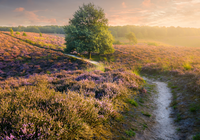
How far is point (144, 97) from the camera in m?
8.24

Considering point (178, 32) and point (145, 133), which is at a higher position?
point (178, 32)

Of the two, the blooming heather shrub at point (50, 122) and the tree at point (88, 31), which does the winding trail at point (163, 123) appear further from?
the tree at point (88, 31)

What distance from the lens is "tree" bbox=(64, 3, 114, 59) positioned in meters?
22.5

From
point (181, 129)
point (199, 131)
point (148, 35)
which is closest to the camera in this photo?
point (199, 131)

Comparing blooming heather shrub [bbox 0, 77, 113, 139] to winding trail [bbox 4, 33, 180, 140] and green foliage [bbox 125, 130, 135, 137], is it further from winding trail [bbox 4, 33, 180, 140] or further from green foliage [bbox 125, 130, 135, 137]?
winding trail [bbox 4, 33, 180, 140]

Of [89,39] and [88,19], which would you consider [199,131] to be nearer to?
[89,39]

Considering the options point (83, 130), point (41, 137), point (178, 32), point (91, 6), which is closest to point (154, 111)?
point (83, 130)

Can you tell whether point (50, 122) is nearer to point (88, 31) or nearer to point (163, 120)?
point (163, 120)

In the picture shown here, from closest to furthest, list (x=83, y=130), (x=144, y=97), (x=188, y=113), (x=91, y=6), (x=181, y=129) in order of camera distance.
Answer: (x=83, y=130) < (x=181, y=129) < (x=188, y=113) < (x=144, y=97) < (x=91, y=6)

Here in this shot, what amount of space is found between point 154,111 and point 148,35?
145 meters

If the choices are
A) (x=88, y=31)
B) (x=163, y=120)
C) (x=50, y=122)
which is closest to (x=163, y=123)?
(x=163, y=120)

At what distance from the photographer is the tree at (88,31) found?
73.7 ft

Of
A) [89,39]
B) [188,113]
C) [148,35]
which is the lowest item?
[188,113]

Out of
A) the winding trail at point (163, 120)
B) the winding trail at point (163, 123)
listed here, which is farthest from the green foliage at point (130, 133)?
the winding trail at point (163, 120)
